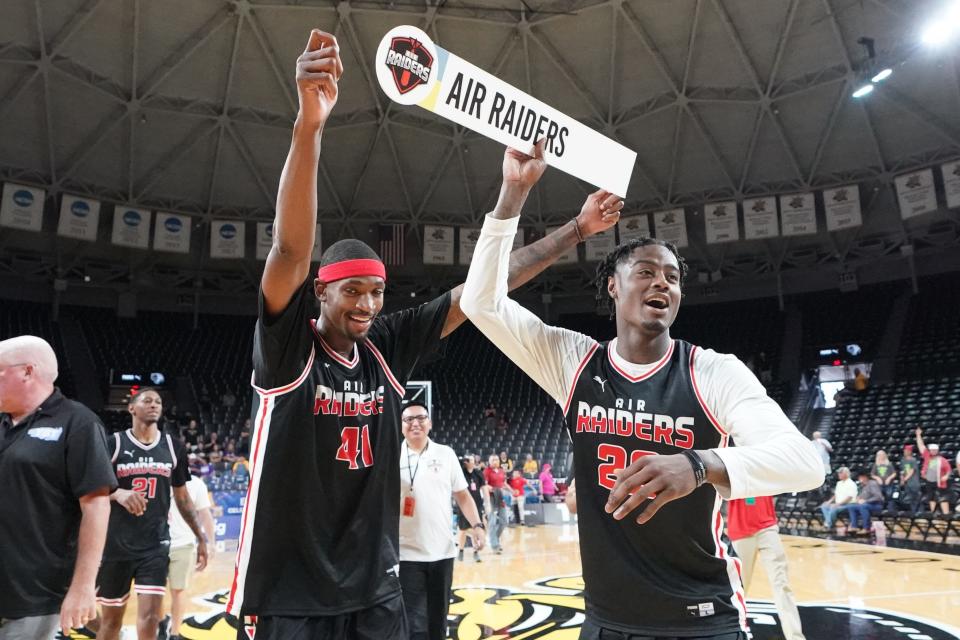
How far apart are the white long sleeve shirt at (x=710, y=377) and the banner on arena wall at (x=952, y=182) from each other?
20277mm

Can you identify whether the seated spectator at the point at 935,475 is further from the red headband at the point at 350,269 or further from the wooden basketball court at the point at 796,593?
the red headband at the point at 350,269

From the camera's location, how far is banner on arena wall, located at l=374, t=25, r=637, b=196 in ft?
7.42

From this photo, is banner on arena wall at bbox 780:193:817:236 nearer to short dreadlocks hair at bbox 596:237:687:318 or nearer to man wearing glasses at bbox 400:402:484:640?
man wearing glasses at bbox 400:402:484:640

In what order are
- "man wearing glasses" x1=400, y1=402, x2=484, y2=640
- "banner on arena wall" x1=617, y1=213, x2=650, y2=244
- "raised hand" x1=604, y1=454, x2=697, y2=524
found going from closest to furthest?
1. "raised hand" x1=604, y1=454, x2=697, y2=524
2. "man wearing glasses" x1=400, y1=402, x2=484, y2=640
3. "banner on arena wall" x1=617, y1=213, x2=650, y2=244

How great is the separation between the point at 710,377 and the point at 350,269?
1336mm

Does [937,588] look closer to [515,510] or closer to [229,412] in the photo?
[515,510]

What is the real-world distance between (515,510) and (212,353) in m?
13.4

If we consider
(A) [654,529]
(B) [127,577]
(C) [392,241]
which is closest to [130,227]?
(C) [392,241]

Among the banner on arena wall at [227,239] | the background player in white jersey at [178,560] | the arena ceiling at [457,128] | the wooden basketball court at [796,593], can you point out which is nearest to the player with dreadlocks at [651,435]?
the wooden basketball court at [796,593]

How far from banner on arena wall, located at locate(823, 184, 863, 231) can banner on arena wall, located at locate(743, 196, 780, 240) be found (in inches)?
55.3

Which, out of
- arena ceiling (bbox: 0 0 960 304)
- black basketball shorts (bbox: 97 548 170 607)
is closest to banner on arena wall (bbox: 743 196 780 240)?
arena ceiling (bbox: 0 0 960 304)

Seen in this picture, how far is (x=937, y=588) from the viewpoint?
8180 millimetres

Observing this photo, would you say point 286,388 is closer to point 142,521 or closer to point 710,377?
point 710,377

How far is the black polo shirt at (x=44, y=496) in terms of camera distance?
3121 mm
